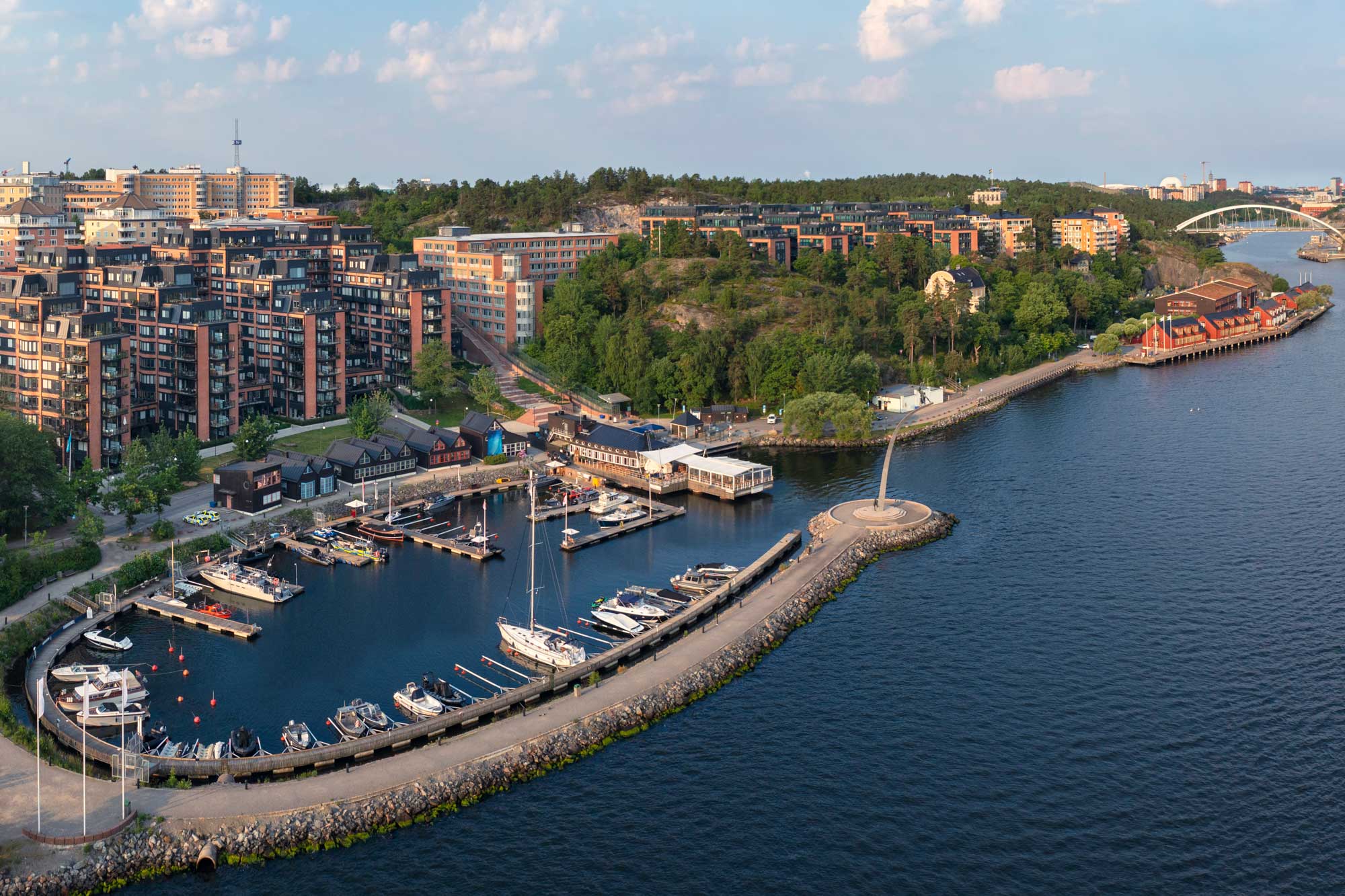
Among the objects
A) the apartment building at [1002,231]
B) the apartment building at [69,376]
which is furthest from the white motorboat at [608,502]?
the apartment building at [1002,231]

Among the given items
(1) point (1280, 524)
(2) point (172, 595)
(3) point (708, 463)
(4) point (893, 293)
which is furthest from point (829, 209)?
(2) point (172, 595)

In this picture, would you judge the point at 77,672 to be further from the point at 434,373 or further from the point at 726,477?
the point at 434,373

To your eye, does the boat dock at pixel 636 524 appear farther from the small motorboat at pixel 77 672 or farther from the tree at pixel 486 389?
the small motorboat at pixel 77 672

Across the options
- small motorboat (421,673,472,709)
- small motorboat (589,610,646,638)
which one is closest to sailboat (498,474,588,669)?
small motorboat (589,610,646,638)

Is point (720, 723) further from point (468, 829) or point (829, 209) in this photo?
point (829, 209)

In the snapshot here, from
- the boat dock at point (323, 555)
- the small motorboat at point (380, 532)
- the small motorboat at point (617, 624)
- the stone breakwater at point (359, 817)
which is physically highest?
the small motorboat at point (380, 532)

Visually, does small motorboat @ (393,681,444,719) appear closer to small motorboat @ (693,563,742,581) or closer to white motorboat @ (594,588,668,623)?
white motorboat @ (594,588,668,623)
